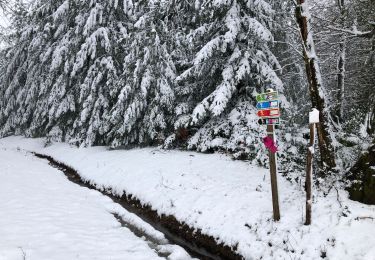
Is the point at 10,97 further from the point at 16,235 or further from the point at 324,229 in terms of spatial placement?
the point at 324,229

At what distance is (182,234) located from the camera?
25.2 ft

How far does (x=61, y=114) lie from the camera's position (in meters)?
19.8

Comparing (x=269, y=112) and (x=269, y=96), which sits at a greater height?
(x=269, y=96)

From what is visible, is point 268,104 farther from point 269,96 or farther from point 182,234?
point 182,234

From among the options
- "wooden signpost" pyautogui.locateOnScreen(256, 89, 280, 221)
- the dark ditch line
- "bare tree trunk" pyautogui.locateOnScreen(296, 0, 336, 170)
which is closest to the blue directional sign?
"wooden signpost" pyautogui.locateOnScreen(256, 89, 280, 221)

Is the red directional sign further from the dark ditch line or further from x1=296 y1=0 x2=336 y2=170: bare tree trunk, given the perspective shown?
the dark ditch line

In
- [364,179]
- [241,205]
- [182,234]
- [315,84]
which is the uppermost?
[315,84]

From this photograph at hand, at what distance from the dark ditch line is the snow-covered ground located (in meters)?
0.14

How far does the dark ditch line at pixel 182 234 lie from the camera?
21.8 feet

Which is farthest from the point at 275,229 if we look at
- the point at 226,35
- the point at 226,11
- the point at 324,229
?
the point at 226,11

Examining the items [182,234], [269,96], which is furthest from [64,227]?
[269,96]

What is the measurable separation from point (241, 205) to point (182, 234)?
1.48m

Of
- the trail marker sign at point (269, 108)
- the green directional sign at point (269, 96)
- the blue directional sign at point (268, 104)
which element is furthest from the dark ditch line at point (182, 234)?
the green directional sign at point (269, 96)

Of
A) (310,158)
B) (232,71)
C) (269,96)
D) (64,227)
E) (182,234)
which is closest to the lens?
(310,158)
